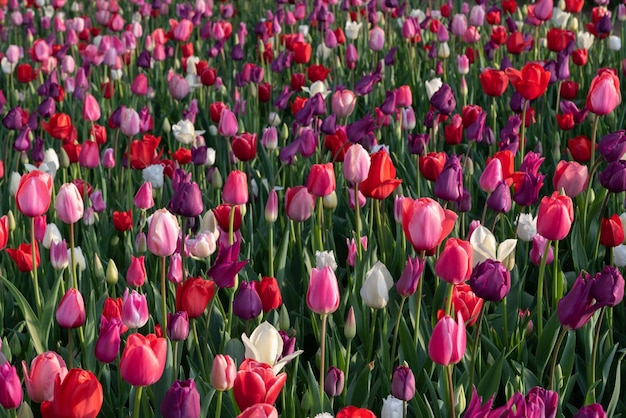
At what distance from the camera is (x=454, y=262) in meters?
1.72

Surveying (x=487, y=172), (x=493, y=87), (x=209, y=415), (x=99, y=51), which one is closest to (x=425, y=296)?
(x=487, y=172)

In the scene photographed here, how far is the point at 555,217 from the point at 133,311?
0.92 metres

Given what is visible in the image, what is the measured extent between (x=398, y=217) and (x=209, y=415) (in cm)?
94

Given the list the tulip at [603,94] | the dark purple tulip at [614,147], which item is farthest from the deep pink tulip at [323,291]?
the tulip at [603,94]

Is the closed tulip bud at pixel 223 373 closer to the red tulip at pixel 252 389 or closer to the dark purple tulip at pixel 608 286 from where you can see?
the red tulip at pixel 252 389

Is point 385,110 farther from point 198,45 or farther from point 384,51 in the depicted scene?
point 198,45

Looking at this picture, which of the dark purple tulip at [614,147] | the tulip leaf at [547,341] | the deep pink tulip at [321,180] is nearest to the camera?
the tulip leaf at [547,341]

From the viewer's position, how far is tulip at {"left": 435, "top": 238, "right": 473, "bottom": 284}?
67.4 inches

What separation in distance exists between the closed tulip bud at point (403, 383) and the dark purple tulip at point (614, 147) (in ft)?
3.91

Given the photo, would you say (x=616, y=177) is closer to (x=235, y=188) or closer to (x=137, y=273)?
(x=235, y=188)

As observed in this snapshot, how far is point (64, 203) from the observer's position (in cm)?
214

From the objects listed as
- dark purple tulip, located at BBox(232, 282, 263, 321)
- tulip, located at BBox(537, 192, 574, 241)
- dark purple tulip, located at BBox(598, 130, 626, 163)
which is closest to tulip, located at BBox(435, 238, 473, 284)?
tulip, located at BBox(537, 192, 574, 241)

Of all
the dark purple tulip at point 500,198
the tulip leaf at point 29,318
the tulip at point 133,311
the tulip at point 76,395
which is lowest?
the tulip leaf at point 29,318

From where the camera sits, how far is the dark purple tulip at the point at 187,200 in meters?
2.09
